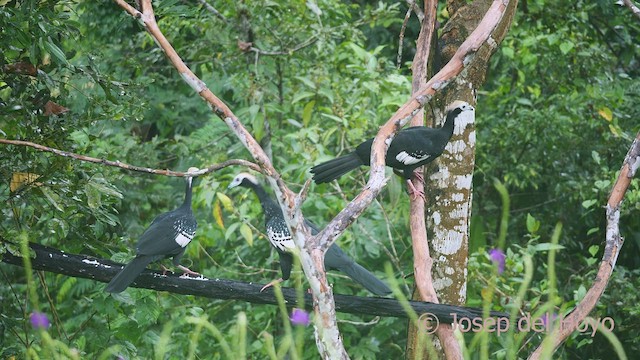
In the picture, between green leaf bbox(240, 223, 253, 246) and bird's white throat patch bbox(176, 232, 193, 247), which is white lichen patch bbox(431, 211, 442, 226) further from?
green leaf bbox(240, 223, 253, 246)

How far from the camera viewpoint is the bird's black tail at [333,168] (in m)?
3.43

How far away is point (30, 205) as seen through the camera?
11.2 feet

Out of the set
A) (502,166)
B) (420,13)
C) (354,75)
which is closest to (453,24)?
(420,13)

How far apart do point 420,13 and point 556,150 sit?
2315mm

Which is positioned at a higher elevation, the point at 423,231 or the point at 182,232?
the point at 182,232

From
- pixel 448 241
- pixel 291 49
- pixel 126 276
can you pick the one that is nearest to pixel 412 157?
pixel 448 241

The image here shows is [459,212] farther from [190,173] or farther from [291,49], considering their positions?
[291,49]

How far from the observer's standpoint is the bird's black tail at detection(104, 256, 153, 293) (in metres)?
3.19

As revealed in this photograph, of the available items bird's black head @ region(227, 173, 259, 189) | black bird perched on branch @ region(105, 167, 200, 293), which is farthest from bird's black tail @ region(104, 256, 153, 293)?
bird's black head @ region(227, 173, 259, 189)

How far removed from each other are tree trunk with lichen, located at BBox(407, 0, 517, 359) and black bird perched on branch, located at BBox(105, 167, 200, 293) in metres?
0.92

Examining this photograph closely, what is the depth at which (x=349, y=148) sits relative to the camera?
4.90m

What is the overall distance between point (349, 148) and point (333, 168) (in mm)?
1471

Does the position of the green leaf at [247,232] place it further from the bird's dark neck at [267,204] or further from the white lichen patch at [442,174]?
the white lichen patch at [442,174]

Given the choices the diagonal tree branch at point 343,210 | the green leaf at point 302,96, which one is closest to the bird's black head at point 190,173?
the diagonal tree branch at point 343,210
